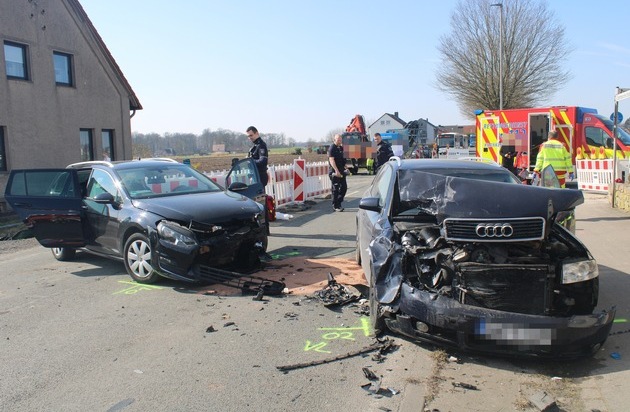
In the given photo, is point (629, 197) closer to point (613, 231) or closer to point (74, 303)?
point (613, 231)

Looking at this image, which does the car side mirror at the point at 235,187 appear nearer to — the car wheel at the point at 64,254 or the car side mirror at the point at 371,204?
the car side mirror at the point at 371,204

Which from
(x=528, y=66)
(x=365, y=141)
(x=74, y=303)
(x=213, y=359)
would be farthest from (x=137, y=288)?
(x=528, y=66)

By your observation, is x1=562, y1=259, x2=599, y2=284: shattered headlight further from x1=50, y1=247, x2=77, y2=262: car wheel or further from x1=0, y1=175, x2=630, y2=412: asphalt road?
x1=50, y1=247, x2=77, y2=262: car wheel

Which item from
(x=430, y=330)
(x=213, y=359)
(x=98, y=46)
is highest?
(x=98, y=46)

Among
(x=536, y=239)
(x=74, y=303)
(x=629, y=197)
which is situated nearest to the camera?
(x=536, y=239)

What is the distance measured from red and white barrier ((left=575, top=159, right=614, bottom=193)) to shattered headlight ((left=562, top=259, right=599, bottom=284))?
13855 mm

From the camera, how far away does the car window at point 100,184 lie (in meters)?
7.48

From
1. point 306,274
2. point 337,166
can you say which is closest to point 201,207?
point 306,274

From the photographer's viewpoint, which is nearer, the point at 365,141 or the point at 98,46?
the point at 98,46

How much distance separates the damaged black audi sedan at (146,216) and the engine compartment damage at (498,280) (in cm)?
264

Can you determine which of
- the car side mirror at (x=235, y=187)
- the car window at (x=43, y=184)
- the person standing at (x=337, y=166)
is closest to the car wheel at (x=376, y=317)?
the car side mirror at (x=235, y=187)

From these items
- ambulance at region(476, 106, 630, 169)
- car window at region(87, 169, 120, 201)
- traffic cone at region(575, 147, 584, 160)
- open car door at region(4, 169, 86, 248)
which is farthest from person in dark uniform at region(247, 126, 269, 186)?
traffic cone at region(575, 147, 584, 160)

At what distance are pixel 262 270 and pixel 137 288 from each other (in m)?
1.63

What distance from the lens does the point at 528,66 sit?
3700 centimetres
